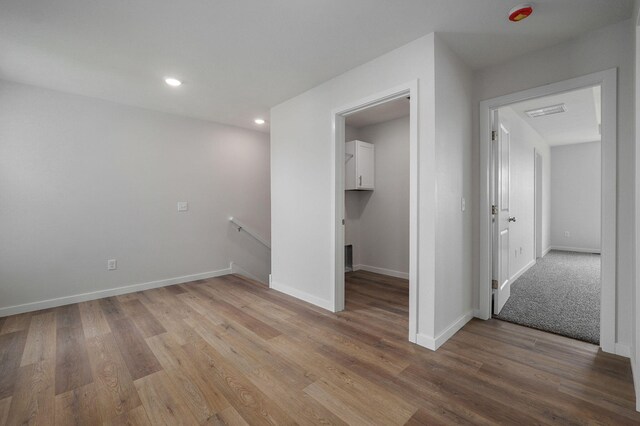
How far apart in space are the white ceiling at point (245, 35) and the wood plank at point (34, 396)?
2.47 meters

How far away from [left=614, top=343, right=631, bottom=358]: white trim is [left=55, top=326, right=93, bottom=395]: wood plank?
367 centimetres

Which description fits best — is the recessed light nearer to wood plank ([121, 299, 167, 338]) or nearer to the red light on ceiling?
wood plank ([121, 299, 167, 338])

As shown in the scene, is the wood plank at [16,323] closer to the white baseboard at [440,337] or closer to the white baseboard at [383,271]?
the white baseboard at [440,337]

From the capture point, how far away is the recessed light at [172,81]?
2.94 m

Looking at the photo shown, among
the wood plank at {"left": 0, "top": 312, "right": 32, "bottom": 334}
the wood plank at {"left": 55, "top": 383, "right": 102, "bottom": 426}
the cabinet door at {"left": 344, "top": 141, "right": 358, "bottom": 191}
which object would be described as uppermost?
the cabinet door at {"left": 344, "top": 141, "right": 358, "bottom": 191}

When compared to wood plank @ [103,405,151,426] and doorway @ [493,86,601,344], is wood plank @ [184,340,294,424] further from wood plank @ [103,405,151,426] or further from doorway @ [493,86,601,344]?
doorway @ [493,86,601,344]

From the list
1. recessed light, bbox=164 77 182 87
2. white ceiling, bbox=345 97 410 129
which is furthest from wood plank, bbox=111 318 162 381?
white ceiling, bbox=345 97 410 129

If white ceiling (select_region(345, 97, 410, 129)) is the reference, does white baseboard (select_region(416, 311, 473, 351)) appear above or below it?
below

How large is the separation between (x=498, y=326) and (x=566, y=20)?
2.49 m

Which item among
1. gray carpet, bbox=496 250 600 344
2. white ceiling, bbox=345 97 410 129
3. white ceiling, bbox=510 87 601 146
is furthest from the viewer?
white ceiling, bbox=345 97 410 129

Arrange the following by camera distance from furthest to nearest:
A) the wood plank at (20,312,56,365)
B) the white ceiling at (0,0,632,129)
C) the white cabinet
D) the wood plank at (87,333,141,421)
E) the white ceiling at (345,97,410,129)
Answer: the white cabinet
the white ceiling at (345,97,410,129)
the wood plank at (20,312,56,365)
the white ceiling at (0,0,632,129)
the wood plank at (87,333,141,421)

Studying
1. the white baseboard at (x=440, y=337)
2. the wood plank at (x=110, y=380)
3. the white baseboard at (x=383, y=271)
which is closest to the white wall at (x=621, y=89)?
the white baseboard at (x=440, y=337)

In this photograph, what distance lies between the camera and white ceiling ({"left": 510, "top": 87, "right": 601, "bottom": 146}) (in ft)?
11.5

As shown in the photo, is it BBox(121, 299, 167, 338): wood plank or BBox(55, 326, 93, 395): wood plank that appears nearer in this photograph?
BBox(55, 326, 93, 395): wood plank
